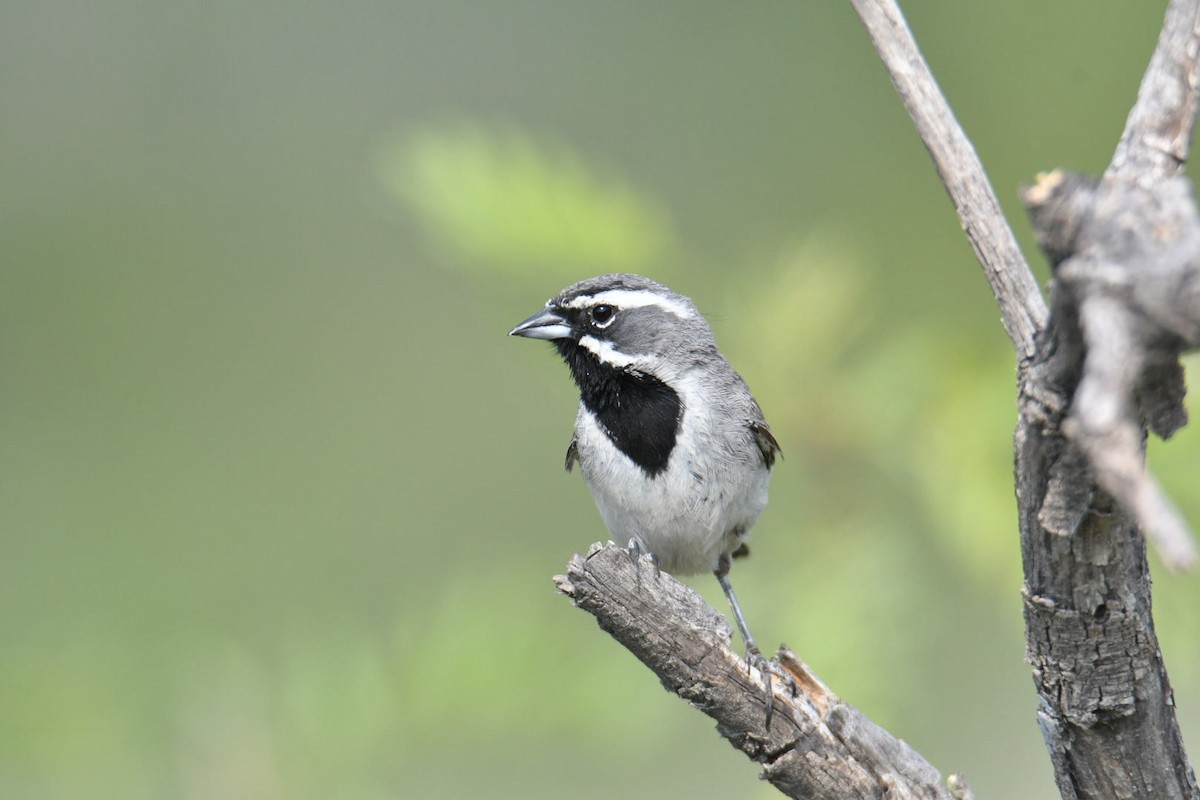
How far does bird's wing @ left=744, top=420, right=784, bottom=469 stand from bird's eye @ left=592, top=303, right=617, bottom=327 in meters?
0.45

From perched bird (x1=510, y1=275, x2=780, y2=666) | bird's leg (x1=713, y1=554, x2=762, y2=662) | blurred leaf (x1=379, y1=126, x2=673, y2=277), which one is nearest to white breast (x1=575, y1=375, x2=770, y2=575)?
perched bird (x1=510, y1=275, x2=780, y2=666)

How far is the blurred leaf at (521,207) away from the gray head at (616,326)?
0.67ft

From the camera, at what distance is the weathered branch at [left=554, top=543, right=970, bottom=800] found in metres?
2.22

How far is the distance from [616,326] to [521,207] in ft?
1.72

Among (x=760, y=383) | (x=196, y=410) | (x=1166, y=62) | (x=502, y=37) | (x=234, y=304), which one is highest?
(x=502, y=37)

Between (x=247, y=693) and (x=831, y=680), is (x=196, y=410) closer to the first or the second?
(x=247, y=693)

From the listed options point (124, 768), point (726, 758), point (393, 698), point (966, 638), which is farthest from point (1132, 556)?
point (726, 758)

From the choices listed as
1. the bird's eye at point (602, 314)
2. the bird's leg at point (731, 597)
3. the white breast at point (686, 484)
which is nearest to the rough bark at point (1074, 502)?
the bird's leg at point (731, 597)

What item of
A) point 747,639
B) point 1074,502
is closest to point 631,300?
point 747,639

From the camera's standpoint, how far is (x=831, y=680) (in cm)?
310

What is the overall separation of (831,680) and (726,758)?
2.72m

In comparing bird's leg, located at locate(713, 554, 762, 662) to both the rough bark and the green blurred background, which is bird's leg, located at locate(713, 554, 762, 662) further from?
the rough bark

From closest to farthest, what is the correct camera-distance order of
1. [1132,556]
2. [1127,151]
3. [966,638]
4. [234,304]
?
[1127,151] → [1132,556] → [966,638] → [234,304]

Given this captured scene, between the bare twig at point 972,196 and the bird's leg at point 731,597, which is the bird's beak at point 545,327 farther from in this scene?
the bare twig at point 972,196
